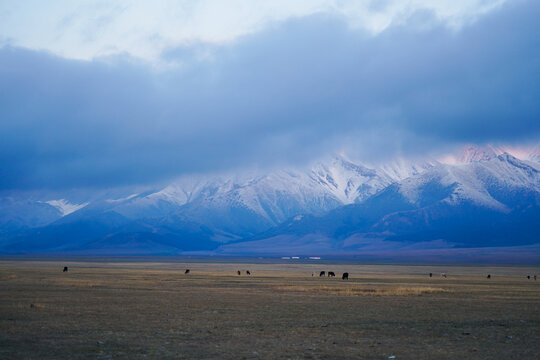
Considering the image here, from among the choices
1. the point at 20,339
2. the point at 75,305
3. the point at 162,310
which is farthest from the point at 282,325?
the point at 75,305

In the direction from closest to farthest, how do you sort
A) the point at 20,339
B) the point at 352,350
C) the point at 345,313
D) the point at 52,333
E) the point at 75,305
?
the point at 352,350 < the point at 20,339 < the point at 52,333 < the point at 345,313 < the point at 75,305

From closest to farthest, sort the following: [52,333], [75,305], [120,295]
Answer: [52,333]
[75,305]
[120,295]

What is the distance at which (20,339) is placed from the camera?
69.6 ft

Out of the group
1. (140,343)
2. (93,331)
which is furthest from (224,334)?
(93,331)

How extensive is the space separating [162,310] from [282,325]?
28.1 feet

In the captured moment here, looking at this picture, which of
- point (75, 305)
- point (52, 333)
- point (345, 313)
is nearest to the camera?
point (52, 333)

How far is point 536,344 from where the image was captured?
21.4 metres

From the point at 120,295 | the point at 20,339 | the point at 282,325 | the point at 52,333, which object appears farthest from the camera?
the point at 120,295

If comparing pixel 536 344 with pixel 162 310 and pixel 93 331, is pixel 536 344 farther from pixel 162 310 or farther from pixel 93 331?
pixel 162 310

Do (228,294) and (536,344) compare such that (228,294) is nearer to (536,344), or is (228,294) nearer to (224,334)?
(224,334)

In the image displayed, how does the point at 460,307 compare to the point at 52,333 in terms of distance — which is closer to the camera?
the point at 52,333

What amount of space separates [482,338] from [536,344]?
2.04 meters

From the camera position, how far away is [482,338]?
75.1ft

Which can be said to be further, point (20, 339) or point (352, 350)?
point (20, 339)
